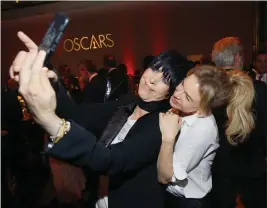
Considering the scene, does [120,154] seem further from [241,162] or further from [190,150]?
[241,162]

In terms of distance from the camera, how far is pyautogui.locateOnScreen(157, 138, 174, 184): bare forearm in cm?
137

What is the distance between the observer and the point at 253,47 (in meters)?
7.29

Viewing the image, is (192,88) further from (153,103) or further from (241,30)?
(241,30)

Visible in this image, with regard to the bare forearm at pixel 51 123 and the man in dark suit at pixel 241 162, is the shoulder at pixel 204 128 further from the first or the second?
the bare forearm at pixel 51 123

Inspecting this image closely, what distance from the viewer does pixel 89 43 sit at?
29.5ft

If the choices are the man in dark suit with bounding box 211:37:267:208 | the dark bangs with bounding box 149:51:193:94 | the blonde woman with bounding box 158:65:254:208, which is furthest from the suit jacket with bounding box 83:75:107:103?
the dark bangs with bounding box 149:51:193:94

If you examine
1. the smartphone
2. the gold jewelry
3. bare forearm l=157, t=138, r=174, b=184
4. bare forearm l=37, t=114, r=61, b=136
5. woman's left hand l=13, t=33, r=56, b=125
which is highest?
the smartphone

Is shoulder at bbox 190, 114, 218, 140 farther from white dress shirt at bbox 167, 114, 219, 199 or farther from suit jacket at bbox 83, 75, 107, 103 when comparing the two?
suit jacket at bbox 83, 75, 107, 103

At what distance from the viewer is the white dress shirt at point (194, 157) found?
157cm

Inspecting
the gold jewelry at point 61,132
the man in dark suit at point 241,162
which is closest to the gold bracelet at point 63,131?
the gold jewelry at point 61,132

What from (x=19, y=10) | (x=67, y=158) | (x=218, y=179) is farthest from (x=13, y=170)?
(x=19, y=10)

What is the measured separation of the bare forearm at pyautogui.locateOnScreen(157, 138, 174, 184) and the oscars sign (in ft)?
24.6

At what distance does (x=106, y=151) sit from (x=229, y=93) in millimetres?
889

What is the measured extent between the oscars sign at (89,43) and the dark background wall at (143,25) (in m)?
0.09
